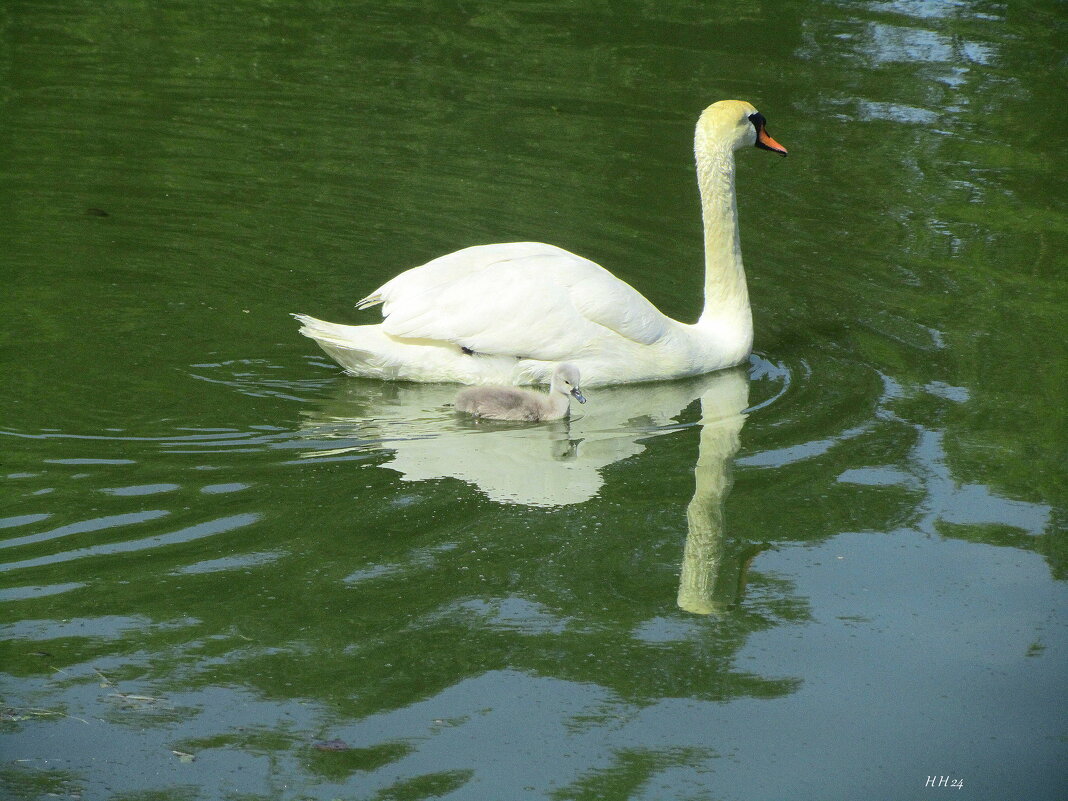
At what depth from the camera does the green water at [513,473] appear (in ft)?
14.3

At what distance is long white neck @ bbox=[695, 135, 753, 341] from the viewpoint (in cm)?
809

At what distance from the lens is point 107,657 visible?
454 cm

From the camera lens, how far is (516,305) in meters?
7.24

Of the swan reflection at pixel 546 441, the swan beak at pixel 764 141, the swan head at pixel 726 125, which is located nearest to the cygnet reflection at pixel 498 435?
the swan reflection at pixel 546 441

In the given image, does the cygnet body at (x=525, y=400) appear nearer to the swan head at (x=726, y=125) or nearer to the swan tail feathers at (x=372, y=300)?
the swan tail feathers at (x=372, y=300)

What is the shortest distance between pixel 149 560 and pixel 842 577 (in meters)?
2.58

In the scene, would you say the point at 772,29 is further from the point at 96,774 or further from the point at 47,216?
the point at 96,774

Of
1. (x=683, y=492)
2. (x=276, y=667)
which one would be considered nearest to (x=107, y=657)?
(x=276, y=667)

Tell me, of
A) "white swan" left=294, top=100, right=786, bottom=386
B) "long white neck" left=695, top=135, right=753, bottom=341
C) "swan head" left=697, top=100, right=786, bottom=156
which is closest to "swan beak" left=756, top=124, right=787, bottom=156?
"swan head" left=697, top=100, right=786, bottom=156

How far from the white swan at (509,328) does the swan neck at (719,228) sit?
0.53m

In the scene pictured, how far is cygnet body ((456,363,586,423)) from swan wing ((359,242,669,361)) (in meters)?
0.32

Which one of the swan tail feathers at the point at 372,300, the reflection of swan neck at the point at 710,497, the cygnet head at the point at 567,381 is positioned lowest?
the reflection of swan neck at the point at 710,497

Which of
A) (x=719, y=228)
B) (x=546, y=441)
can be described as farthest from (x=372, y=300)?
(x=719, y=228)

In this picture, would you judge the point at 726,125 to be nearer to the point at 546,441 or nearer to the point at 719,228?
the point at 719,228
